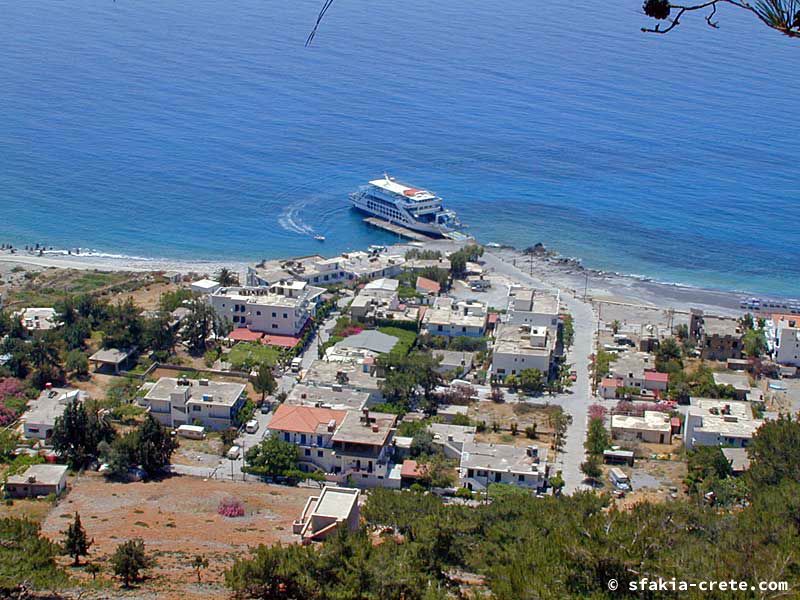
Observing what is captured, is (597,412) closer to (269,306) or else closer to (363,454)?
(363,454)

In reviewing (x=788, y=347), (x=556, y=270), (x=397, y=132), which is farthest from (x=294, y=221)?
(x=788, y=347)

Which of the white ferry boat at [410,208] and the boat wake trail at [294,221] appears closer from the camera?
the white ferry boat at [410,208]

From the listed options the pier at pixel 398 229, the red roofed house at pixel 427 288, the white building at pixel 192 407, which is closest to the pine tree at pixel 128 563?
the white building at pixel 192 407

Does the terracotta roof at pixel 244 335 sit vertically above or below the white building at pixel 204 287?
below

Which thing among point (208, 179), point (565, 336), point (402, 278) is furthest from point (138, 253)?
point (565, 336)

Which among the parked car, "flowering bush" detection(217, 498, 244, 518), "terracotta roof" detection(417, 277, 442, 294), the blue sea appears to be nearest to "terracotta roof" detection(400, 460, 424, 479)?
"flowering bush" detection(217, 498, 244, 518)

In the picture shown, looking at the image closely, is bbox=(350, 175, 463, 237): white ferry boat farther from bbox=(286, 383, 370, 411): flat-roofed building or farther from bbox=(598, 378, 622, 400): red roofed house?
bbox=(286, 383, 370, 411): flat-roofed building

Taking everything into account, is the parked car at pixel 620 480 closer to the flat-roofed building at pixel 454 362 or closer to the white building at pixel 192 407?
the flat-roofed building at pixel 454 362
